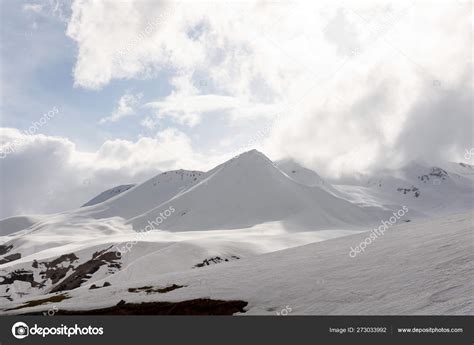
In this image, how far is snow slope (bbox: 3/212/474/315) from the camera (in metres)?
34.5

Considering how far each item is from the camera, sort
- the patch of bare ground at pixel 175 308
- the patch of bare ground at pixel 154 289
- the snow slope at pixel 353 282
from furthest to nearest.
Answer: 1. the patch of bare ground at pixel 154 289
2. the patch of bare ground at pixel 175 308
3. the snow slope at pixel 353 282

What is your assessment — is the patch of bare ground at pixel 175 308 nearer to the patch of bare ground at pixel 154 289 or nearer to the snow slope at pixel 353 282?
the snow slope at pixel 353 282

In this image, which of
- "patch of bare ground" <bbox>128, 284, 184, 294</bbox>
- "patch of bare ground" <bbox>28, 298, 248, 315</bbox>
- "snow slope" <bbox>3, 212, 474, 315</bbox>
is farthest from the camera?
"patch of bare ground" <bbox>128, 284, 184, 294</bbox>

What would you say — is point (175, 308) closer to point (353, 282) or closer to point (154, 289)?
point (154, 289)

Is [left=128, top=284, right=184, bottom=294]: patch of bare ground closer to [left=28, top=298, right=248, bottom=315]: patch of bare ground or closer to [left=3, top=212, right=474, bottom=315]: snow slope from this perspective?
[left=3, top=212, right=474, bottom=315]: snow slope

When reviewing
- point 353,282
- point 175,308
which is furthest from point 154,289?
point 353,282

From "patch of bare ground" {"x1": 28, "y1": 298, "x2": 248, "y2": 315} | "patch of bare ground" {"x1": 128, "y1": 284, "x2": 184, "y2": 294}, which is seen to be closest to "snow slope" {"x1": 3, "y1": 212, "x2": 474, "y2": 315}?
"patch of bare ground" {"x1": 28, "y1": 298, "x2": 248, "y2": 315}

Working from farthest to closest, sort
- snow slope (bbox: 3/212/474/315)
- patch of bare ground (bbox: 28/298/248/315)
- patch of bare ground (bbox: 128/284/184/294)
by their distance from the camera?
patch of bare ground (bbox: 128/284/184/294), patch of bare ground (bbox: 28/298/248/315), snow slope (bbox: 3/212/474/315)

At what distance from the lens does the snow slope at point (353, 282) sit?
34.5 meters

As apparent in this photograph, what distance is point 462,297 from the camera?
31609 mm

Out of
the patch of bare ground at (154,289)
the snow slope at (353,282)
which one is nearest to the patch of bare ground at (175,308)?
the snow slope at (353,282)

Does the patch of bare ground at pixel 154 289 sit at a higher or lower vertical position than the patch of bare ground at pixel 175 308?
higher

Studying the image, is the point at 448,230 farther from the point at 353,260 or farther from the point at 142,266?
the point at 142,266

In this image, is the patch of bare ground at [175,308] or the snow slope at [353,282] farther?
the patch of bare ground at [175,308]
